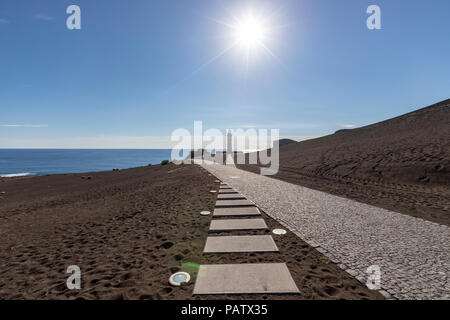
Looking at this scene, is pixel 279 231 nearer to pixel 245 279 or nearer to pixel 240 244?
pixel 240 244

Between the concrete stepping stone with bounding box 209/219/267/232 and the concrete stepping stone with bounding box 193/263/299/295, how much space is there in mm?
1605

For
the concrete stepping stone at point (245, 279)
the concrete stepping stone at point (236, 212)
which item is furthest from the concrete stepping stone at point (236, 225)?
the concrete stepping stone at point (245, 279)

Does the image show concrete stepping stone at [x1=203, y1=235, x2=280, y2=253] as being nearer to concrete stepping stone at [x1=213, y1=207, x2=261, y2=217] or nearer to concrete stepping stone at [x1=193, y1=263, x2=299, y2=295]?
concrete stepping stone at [x1=193, y1=263, x2=299, y2=295]

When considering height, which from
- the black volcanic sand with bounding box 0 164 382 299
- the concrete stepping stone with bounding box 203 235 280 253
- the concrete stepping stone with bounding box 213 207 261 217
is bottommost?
the black volcanic sand with bounding box 0 164 382 299

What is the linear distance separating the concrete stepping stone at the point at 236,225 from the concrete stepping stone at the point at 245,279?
160 cm

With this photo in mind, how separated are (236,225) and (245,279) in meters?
2.23

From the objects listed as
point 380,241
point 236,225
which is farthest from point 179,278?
point 380,241

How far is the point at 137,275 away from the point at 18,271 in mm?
2539

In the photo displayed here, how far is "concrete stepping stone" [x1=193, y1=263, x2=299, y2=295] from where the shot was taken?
280cm

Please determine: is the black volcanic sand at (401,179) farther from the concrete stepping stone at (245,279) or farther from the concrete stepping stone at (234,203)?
the concrete stepping stone at (245,279)

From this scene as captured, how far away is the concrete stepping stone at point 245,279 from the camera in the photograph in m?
2.80

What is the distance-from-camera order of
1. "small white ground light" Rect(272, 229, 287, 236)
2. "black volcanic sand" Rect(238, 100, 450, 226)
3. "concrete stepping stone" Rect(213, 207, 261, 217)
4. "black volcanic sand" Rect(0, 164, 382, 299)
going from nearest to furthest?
"black volcanic sand" Rect(0, 164, 382, 299), "small white ground light" Rect(272, 229, 287, 236), "concrete stepping stone" Rect(213, 207, 261, 217), "black volcanic sand" Rect(238, 100, 450, 226)

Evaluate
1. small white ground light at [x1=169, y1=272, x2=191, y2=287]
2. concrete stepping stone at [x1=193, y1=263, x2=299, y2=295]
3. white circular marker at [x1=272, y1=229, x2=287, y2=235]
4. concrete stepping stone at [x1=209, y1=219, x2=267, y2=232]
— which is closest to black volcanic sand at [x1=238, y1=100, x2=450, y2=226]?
white circular marker at [x1=272, y1=229, x2=287, y2=235]
